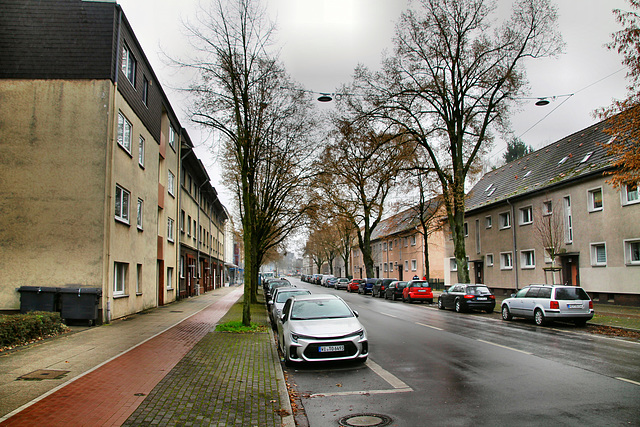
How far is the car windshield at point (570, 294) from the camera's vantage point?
53.1 ft

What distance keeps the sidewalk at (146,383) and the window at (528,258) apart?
69.6 feet

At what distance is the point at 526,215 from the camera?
96.3 ft

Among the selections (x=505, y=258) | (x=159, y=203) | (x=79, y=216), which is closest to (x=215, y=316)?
(x=79, y=216)

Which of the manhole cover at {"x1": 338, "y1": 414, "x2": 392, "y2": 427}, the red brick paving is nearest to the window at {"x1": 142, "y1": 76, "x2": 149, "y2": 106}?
the red brick paving

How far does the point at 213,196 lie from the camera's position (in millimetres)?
44844

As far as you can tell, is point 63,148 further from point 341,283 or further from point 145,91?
point 341,283

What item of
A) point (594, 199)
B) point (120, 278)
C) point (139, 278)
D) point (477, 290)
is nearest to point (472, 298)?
point (477, 290)

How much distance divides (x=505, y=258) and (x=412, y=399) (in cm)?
2714

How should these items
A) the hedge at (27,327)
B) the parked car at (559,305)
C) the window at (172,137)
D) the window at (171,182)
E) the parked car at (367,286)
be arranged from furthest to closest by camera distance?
the parked car at (367,286), the window at (172,137), the window at (171,182), the parked car at (559,305), the hedge at (27,327)

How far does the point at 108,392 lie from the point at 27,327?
5.61 m

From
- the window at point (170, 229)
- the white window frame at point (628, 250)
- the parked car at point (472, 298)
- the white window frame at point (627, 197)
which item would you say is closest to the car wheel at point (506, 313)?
the parked car at point (472, 298)

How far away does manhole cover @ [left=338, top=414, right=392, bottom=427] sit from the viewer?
560 centimetres

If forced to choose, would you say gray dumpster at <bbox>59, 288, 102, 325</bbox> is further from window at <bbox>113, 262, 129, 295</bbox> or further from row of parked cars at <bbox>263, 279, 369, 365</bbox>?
row of parked cars at <bbox>263, 279, 369, 365</bbox>

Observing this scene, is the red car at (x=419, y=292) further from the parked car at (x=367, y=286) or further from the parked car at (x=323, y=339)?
the parked car at (x=323, y=339)
